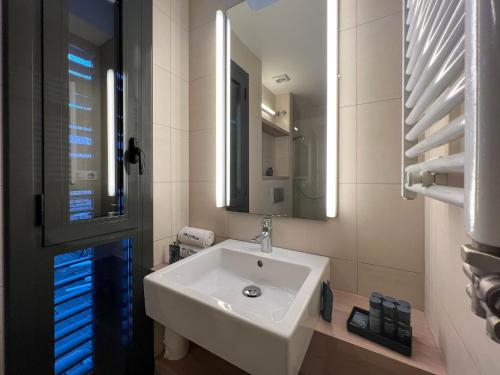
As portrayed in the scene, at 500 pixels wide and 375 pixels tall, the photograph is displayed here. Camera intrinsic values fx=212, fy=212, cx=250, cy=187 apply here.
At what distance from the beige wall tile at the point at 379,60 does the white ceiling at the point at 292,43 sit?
154mm

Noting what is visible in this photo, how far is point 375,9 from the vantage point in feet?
2.83

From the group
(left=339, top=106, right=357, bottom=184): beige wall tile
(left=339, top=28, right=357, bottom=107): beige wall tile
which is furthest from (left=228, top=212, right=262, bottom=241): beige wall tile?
(left=339, top=28, right=357, bottom=107): beige wall tile

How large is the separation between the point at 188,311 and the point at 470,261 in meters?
0.71

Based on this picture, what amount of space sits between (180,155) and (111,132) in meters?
0.41

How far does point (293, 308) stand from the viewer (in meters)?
0.59

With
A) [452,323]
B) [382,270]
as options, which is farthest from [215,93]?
[452,323]

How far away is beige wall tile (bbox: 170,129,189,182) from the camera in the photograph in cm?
130

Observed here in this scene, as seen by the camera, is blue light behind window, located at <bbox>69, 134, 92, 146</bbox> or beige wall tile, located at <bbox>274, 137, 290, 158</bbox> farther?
beige wall tile, located at <bbox>274, 137, 290, 158</bbox>

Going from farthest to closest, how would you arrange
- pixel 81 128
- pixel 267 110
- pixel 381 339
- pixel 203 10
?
pixel 203 10, pixel 267 110, pixel 81 128, pixel 381 339

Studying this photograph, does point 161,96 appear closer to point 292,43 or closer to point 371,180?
point 292,43

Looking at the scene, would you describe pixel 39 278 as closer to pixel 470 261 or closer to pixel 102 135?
pixel 102 135

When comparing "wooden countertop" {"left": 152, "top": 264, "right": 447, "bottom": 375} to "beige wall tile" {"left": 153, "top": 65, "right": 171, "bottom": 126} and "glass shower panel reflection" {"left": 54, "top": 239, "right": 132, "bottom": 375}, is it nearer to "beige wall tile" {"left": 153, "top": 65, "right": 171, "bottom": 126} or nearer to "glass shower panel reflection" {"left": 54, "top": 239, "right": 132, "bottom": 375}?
"glass shower panel reflection" {"left": 54, "top": 239, "right": 132, "bottom": 375}

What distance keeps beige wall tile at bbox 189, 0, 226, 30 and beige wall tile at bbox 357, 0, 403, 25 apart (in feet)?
2.54

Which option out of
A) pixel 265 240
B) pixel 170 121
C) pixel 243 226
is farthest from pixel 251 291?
pixel 170 121
